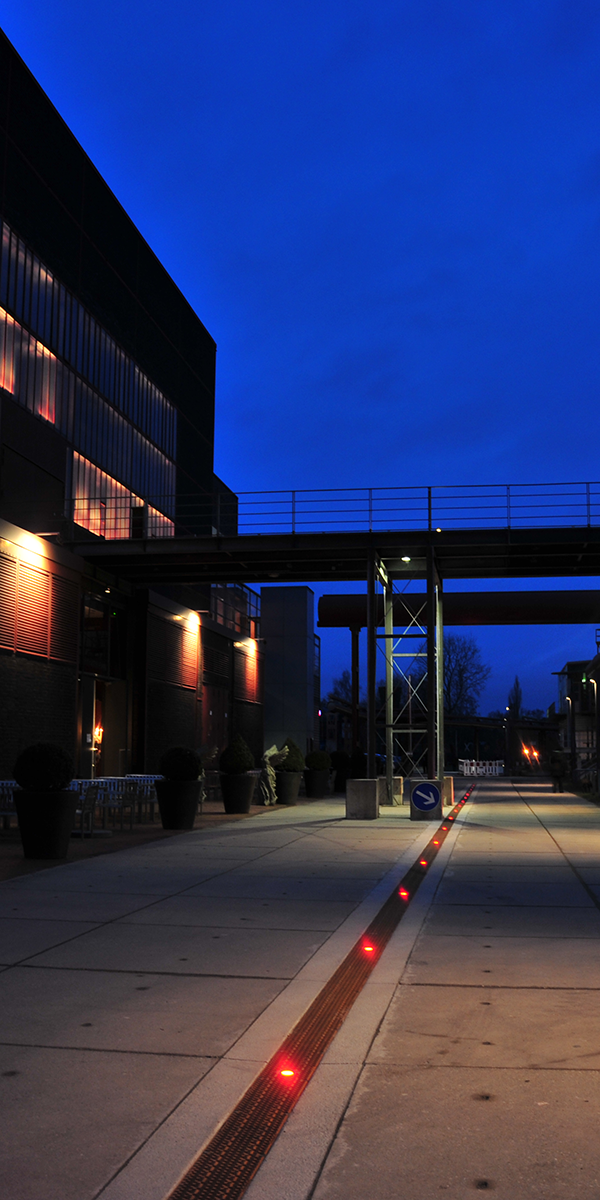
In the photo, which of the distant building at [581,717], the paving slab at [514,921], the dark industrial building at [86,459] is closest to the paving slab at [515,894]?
the paving slab at [514,921]

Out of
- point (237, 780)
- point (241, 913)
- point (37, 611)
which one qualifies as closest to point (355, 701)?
point (237, 780)

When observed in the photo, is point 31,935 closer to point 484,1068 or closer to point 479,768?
point 484,1068

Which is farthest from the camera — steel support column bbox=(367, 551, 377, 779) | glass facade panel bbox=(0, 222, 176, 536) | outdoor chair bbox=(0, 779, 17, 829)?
glass facade panel bbox=(0, 222, 176, 536)

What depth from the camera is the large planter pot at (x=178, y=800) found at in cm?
1892

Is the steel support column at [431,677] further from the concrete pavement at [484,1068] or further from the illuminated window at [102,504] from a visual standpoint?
the concrete pavement at [484,1068]

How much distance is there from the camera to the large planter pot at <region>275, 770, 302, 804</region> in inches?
1150

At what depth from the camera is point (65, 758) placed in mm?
13602

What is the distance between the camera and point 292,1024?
5.82m

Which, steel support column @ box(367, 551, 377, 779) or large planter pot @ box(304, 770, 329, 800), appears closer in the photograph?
steel support column @ box(367, 551, 377, 779)

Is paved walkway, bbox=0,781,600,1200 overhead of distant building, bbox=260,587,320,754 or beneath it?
beneath

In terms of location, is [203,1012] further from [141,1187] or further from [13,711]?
[13,711]

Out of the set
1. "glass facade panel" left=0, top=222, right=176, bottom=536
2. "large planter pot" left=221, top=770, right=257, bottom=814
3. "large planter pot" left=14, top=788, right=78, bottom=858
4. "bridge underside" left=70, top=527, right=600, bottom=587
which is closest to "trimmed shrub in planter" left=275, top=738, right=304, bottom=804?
"large planter pot" left=221, top=770, right=257, bottom=814

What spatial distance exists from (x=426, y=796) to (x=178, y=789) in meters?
5.70

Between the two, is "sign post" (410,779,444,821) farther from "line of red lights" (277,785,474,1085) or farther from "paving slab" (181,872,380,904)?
"paving slab" (181,872,380,904)
